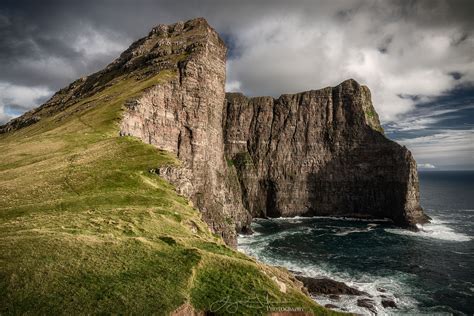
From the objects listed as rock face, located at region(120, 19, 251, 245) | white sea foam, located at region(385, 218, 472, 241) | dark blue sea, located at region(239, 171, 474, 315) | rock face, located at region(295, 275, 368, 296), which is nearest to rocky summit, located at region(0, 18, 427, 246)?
rock face, located at region(120, 19, 251, 245)

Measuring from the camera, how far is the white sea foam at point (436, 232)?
334 ft

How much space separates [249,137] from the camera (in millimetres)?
158625

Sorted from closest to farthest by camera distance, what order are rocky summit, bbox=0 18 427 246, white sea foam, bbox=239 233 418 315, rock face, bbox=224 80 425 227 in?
1. white sea foam, bbox=239 233 418 315
2. rocky summit, bbox=0 18 427 246
3. rock face, bbox=224 80 425 227

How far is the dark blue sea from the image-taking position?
188 feet

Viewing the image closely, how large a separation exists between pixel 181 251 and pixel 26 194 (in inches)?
962

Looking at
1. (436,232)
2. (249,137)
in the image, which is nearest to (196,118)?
(249,137)

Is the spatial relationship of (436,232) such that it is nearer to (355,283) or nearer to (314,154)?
(314,154)

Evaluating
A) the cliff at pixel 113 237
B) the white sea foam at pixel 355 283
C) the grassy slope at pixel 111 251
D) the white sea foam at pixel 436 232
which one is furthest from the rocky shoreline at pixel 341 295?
the white sea foam at pixel 436 232

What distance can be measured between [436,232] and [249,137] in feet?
283

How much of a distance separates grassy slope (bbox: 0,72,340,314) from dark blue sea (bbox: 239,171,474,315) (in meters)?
37.9

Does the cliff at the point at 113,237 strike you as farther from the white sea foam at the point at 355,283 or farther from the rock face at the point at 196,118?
the white sea foam at the point at 355,283

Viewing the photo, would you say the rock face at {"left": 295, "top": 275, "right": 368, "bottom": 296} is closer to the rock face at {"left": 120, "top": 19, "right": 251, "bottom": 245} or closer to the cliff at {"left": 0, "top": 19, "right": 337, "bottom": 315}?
the cliff at {"left": 0, "top": 19, "right": 337, "bottom": 315}

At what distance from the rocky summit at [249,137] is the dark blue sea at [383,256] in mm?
11565

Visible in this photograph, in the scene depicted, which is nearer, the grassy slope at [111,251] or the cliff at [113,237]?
the grassy slope at [111,251]
